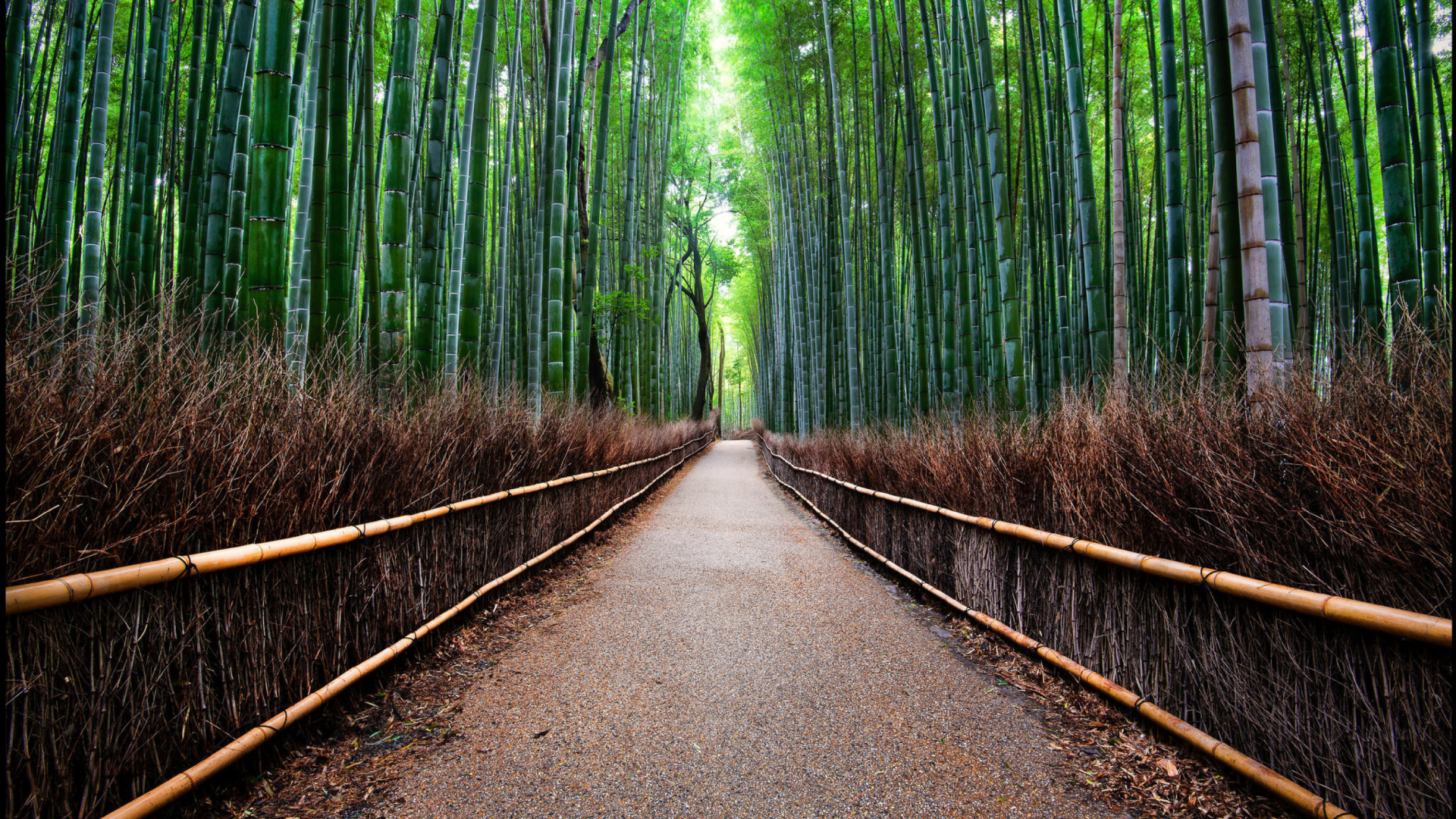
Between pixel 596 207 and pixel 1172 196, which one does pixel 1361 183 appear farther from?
pixel 596 207

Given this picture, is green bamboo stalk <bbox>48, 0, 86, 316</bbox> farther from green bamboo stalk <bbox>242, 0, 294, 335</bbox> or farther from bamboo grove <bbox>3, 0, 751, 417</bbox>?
green bamboo stalk <bbox>242, 0, 294, 335</bbox>

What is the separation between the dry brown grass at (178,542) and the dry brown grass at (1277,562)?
229 cm

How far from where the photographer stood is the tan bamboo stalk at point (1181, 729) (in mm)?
1603

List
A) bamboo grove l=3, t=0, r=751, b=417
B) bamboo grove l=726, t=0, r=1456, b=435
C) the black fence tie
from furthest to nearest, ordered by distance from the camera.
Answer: bamboo grove l=3, t=0, r=751, b=417, bamboo grove l=726, t=0, r=1456, b=435, the black fence tie

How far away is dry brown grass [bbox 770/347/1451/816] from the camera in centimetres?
152

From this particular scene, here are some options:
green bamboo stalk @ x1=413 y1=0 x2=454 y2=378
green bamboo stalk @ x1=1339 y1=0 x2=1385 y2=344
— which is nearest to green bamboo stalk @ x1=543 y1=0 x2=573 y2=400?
green bamboo stalk @ x1=413 y1=0 x2=454 y2=378

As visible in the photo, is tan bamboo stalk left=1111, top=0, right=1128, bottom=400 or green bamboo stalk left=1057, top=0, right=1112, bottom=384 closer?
green bamboo stalk left=1057, top=0, right=1112, bottom=384

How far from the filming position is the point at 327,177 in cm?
321

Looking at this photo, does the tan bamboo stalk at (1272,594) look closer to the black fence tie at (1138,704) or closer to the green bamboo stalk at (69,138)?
the black fence tie at (1138,704)

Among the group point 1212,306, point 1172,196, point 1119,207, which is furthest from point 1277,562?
point 1119,207

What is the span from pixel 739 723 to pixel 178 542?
1.57 m

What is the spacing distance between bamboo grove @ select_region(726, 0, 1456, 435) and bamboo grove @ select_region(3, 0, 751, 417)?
7.62ft

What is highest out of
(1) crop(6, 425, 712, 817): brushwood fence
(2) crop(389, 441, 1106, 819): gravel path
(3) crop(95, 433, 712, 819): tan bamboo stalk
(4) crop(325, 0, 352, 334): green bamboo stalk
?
(4) crop(325, 0, 352, 334): green bamboo stalk

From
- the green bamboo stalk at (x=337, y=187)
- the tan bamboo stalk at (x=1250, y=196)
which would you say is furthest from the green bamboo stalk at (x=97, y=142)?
the tan bamboo stalk at (x=1250, y=196)
